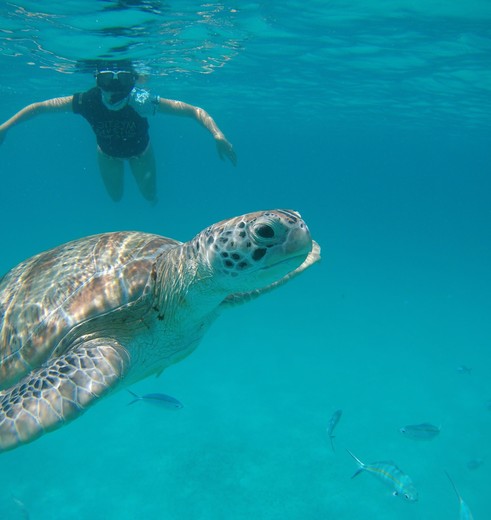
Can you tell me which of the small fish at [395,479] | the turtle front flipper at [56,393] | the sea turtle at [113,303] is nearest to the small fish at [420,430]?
the small fish at [395,479]

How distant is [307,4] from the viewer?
10.4 m

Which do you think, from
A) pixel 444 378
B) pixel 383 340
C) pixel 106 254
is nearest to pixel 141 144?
pixel 106 254

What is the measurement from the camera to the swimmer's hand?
18.0 ft

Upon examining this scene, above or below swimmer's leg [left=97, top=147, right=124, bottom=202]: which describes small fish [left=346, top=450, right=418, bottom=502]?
below

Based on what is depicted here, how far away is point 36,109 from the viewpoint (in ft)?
23.9

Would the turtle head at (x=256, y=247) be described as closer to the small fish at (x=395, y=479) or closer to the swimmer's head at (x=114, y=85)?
the small fish at (x=395, y=479)

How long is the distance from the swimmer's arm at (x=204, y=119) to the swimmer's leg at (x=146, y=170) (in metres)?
1.01

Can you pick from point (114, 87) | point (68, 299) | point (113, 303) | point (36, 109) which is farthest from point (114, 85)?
point (113, 303)

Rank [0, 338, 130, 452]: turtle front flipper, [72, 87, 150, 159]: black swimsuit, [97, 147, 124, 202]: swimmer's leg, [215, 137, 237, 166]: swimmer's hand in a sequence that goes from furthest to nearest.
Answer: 1. [97, 147, 124, 202]: swimmer's leg
2. [72, 87, 150, 159]: black swimsuit
3. [215, 137, 237, 166]: swimmer's hand
4. [0, 338, 130, 452]: turtle front flipper

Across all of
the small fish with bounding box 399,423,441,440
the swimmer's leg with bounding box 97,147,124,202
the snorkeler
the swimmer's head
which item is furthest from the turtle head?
the swimmer's leg with bounding box 97,147,124,202

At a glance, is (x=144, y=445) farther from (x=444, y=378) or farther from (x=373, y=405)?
(x=444, y=378)

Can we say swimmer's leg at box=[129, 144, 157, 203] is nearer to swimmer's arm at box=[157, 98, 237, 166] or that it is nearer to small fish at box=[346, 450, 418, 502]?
swimmer's arm at box=[157, 98, 237, 166]

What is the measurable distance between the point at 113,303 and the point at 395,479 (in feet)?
13.7

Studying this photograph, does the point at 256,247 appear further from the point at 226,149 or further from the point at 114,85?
the point at 114,85
